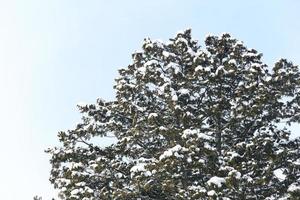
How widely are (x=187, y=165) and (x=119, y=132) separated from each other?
16.4 feet

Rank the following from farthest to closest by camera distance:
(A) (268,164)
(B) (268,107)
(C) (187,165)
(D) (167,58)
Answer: (D) (167,58) → (B) (268,107) → (A) (268,164) → (C) (187,165)

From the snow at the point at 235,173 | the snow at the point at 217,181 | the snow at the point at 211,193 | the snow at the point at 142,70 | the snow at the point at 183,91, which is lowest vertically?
the snow at the point at 211,193

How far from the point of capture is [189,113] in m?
20.0

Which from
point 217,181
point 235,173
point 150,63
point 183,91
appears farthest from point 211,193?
point 150,63

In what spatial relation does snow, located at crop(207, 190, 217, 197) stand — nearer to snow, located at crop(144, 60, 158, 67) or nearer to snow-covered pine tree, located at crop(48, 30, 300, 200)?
snow-covered pine tree, located at crop(48, 30, 300, 200)

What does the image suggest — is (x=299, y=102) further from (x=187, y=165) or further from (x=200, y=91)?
(x=187, y=165)

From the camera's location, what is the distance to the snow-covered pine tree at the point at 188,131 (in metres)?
18.9

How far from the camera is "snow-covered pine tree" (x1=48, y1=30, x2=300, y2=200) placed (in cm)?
1891

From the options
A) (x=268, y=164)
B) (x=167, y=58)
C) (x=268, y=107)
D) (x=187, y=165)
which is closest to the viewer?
(x=187, y=165)

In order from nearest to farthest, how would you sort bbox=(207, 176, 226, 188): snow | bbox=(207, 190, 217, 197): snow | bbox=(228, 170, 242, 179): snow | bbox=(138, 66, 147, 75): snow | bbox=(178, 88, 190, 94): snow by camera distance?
bbox=(207, 190, 217, 197): snow → bbox=(207, 176, 226, 188): snow → bbox=(228, 170, 242, 179): snow → bbox=(178, 88, 190, 94): snow → bbox=(138, 66, 147, 75): snow

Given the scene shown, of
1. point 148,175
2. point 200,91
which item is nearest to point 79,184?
point 148,175

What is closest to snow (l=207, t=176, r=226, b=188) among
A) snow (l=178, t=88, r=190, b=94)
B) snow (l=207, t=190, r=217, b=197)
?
snow (l=207, t=190, r=217, b=197)

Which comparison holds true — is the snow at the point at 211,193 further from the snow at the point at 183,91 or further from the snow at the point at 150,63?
the snow at the point at 150,63

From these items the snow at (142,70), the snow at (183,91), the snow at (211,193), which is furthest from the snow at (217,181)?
the snow at (142,70)
